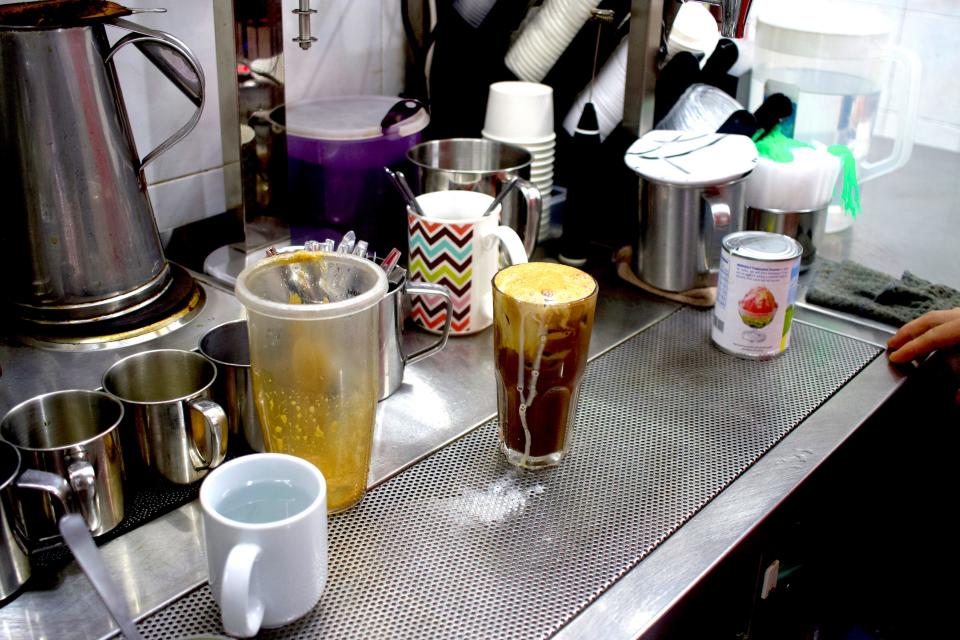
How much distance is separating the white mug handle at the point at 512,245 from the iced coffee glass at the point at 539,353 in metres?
0.13

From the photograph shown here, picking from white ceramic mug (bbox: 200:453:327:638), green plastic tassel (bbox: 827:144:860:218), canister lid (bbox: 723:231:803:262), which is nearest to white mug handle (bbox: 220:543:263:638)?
white ceramic mug (bbox: 200:453:327:638)

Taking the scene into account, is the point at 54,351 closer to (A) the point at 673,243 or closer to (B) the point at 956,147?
(A) the point at 673,243

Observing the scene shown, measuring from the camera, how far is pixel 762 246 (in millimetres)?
1050

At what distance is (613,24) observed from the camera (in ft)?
4.37

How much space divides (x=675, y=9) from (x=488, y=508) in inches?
31.5

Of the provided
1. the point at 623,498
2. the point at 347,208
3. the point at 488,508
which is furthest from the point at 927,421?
the point at 347,208

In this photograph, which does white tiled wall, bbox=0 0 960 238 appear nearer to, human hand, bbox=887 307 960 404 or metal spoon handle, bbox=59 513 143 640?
metal spoon handle, bbox=59 513 143 640

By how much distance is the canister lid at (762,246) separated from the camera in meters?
1.01

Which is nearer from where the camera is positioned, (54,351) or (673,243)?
(54,351)

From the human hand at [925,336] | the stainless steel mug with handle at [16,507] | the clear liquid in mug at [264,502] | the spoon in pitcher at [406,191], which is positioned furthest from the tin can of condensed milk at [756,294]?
the stainless steel mug with handle at [16,507]

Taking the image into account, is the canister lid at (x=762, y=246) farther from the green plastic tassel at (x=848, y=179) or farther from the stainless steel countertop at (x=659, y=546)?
the green plastic tassel at (x=848, y=179)

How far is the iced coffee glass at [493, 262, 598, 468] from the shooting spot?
0.80 m

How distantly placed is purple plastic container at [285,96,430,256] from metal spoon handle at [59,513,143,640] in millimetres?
600

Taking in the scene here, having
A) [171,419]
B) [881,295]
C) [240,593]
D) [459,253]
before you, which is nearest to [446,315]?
[459,253]
